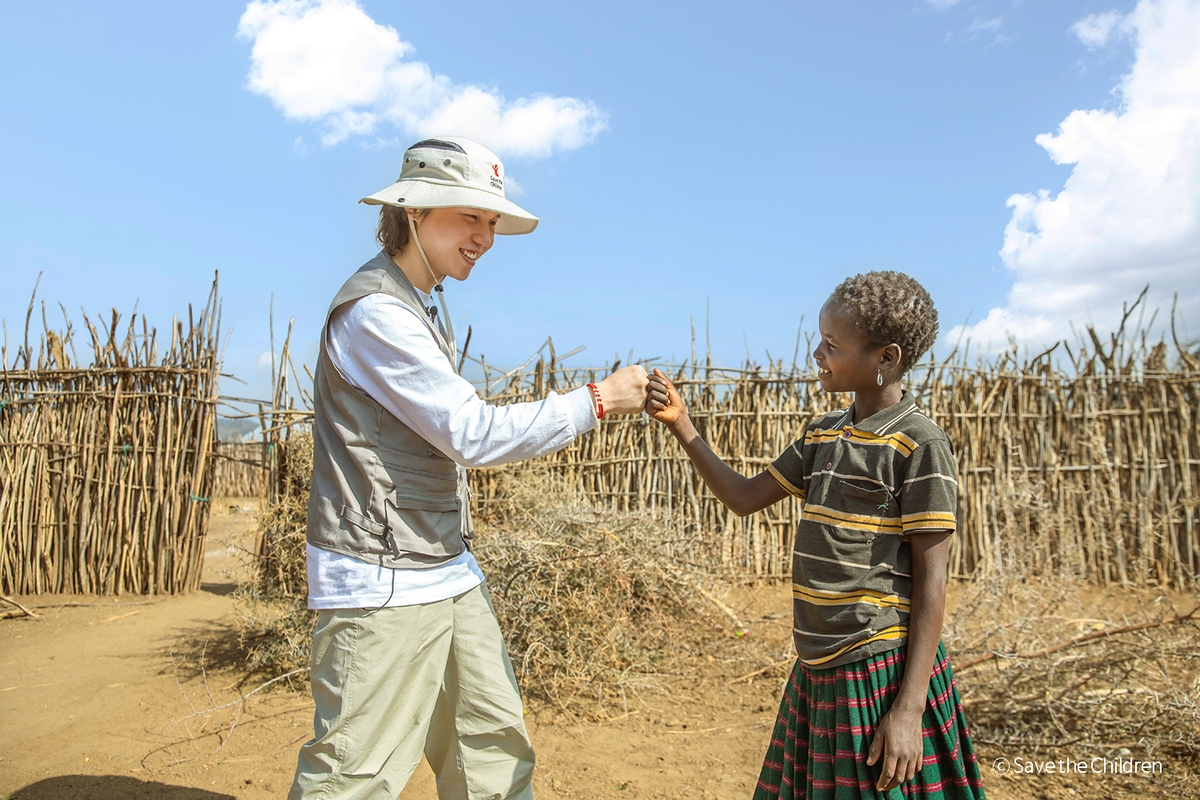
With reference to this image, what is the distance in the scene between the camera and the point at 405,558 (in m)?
1.79

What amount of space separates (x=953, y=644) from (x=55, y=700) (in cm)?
457

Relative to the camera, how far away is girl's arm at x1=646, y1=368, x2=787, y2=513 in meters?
2.05

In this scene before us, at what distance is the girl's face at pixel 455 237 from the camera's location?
1.89 m

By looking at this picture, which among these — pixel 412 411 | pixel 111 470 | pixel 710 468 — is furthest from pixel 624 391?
pixel 111 470

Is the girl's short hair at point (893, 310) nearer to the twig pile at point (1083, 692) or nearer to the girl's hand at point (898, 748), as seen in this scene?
the girl's hand at point (898, 748)

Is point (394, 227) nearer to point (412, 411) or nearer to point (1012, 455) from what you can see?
point (412, 411)

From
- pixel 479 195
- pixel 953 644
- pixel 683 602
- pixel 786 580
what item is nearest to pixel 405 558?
pixel 479 195

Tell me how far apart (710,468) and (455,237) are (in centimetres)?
86

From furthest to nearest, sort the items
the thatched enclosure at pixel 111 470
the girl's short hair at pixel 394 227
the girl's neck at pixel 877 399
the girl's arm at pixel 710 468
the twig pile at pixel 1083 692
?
the thatched enclosure at pixel 111 470 → the twig pile at pixel 1083 692 → the girl's arm at pixel 710 468 → the girl's short hair at pixel 394 227 → the girl's neck at pixel 877 399

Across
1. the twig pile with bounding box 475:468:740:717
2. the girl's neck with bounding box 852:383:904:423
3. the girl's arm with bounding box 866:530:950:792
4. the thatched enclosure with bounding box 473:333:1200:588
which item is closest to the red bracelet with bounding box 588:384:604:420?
the girl's neck with bounding box 852:383:904:423

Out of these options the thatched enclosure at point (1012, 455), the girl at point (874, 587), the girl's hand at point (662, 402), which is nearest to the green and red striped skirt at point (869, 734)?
the girl at point (874, 587)

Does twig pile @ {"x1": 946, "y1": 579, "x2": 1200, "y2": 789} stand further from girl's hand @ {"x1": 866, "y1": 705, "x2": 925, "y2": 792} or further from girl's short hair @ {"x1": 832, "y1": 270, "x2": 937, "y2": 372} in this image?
girl's short hair @ {"x1": 832, "y1": 270, "x2": 937, "y2": 372}

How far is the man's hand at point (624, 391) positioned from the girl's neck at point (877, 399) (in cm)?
49

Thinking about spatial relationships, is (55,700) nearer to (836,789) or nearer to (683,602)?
(683,602)
